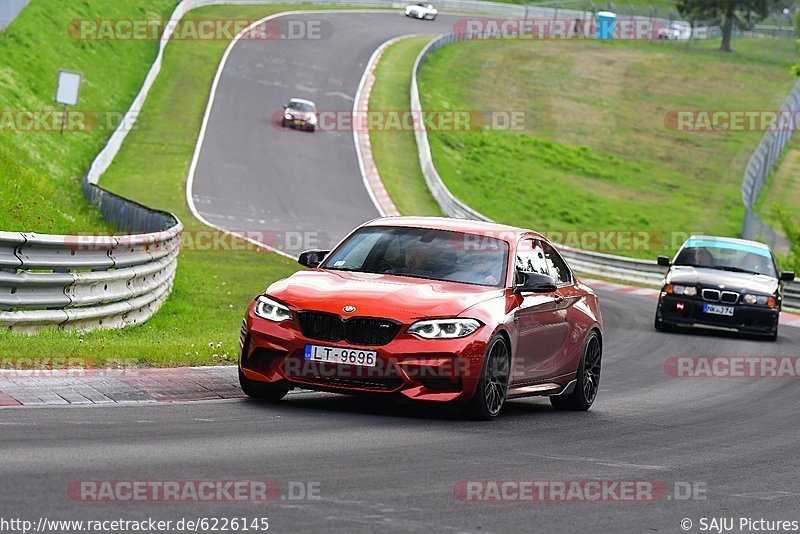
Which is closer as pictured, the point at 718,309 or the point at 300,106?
the point at 718,309

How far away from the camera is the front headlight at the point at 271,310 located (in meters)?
10.5

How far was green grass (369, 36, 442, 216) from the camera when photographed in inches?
1769

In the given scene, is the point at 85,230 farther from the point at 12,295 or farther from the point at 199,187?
the point at 199,187

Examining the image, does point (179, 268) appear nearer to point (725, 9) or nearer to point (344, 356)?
point (344, 356)

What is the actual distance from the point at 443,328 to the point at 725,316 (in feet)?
43.3

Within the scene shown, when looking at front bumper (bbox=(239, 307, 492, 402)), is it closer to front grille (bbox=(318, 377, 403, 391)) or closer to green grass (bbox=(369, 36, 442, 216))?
front grille (bbox=(318, 377, 403, 391))

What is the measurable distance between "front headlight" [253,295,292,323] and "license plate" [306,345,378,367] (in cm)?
37

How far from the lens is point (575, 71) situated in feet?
265

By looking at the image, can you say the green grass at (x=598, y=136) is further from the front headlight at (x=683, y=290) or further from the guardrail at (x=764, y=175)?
the front headlight at (x=683, y=290)

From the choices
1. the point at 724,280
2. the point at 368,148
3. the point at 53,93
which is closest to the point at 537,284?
the point at 724,280

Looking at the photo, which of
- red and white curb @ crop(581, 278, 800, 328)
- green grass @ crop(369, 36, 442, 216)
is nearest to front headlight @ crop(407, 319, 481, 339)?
red and white curb @ crop(581, 278, 800, 328)

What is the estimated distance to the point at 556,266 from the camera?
12680 mm

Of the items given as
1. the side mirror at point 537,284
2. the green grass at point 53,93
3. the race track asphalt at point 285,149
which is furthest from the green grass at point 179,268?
the side mirror at point 537,284

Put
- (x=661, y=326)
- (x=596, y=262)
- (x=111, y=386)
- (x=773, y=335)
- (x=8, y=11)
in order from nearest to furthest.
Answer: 1. (x=111, y=386)
2. (x=773, y=335)
3. (x=661, y=326)
4. (x=596, y=262)
5. (x=8, y=11)
